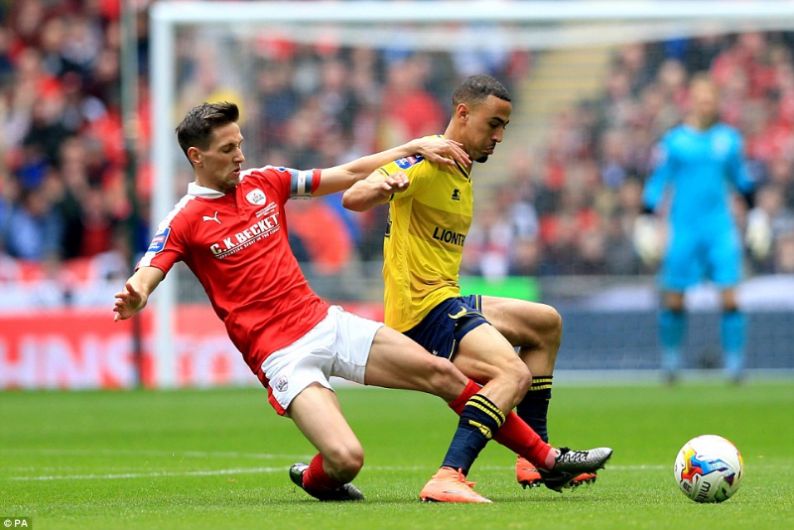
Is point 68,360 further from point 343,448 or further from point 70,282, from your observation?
point 343,448

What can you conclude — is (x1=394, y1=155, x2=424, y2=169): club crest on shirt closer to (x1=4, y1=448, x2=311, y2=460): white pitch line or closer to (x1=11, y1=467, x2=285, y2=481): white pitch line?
(x1=11, y1=467, x2=285, y2=481): white pitch line

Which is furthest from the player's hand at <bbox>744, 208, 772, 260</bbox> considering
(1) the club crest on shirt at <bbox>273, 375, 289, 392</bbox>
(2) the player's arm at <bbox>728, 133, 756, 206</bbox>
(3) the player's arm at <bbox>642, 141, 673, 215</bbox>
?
(1) the club crest on shirt at <bbox>273, 375, 289, 392</bbox>

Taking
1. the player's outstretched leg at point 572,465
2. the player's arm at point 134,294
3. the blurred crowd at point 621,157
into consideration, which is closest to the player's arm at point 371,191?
the player's arm at point 134,294

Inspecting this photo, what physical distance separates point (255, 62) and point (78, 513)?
44.5 ft

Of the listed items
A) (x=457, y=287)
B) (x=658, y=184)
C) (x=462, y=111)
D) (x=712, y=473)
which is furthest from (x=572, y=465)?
(x=658, y=184)

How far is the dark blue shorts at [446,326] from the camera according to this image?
755 centimetres

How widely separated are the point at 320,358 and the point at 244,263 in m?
0.61

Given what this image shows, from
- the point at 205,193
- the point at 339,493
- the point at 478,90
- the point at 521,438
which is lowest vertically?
the point at 339,493

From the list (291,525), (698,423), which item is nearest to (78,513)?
(291,525)

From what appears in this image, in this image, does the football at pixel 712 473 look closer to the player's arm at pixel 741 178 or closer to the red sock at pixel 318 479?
the red sock at pixel 318 479

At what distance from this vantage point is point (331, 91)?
19.7m

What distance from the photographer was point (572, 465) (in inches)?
288

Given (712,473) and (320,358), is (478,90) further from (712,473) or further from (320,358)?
(712,473)

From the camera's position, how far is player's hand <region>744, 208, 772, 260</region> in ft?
55.4
